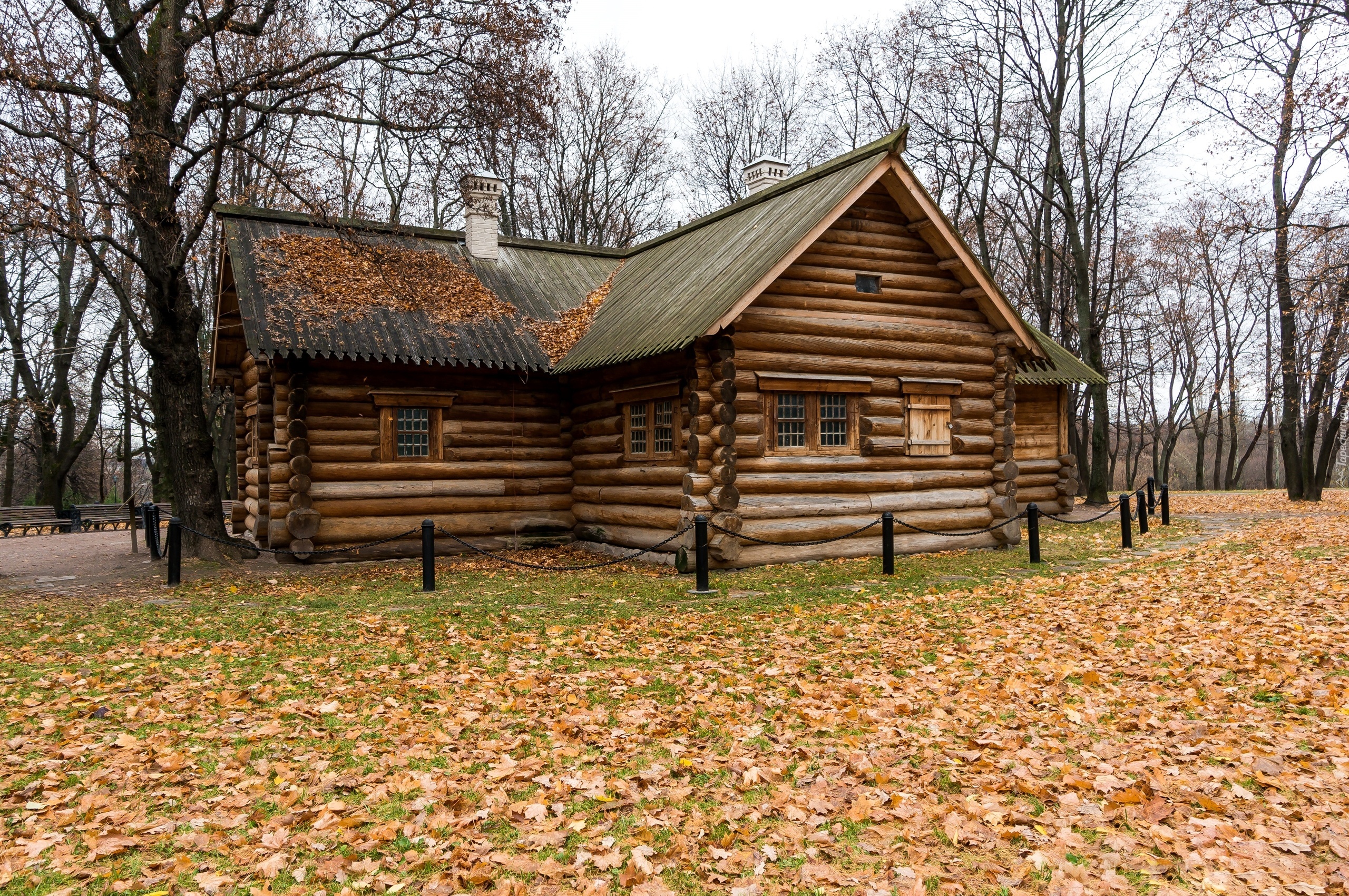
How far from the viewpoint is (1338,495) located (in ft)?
102

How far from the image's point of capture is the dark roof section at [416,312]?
16375mm

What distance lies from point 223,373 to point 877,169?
15581 millimetres

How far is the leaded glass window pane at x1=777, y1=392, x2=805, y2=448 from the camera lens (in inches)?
622

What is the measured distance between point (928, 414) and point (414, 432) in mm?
10013

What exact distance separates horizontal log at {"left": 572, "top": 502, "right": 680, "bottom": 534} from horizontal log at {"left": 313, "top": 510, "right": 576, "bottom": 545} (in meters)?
0.62

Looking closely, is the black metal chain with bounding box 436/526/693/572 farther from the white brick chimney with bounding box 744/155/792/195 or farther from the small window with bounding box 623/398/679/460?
the white brick chimney with bounding box 744/155/792/195

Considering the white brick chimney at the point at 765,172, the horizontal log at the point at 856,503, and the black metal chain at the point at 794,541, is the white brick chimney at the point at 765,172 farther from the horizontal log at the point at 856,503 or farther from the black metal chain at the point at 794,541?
the black metal chain at the point at 794,541

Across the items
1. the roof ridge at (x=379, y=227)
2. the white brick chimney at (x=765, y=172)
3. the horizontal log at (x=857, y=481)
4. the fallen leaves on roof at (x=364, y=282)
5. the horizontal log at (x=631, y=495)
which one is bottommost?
the horizontal log at (x=631, y=495)

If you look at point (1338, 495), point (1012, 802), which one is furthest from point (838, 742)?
point (1338, 495)

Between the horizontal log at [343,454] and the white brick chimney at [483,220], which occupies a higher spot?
the white brick chimney at [483,220]

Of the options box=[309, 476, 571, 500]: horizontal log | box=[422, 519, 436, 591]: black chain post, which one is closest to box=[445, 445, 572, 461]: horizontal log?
box=[309, 476, 571, 500]: horizontal log

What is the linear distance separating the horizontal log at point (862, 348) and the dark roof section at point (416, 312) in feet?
16.8

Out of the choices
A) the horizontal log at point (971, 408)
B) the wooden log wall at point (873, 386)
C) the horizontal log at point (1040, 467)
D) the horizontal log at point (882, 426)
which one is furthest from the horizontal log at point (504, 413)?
the horizontal log at point (1040, 467)

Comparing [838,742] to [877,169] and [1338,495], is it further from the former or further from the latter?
[1338,495]
